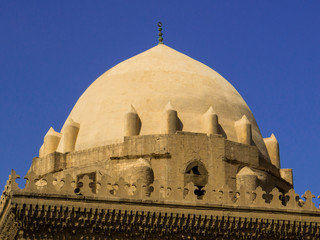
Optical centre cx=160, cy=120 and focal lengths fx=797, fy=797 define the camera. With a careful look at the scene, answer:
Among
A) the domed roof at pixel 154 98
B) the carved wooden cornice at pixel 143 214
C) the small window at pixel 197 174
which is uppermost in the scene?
the domed roof at pixel 154 98

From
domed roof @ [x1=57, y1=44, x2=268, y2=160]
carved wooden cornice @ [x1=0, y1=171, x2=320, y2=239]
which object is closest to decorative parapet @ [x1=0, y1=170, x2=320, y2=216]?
carved wooden cornice @ [x1=0, y1=171, x2=320, y2=239]

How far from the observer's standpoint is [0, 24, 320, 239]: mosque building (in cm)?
1847

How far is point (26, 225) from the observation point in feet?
59.5

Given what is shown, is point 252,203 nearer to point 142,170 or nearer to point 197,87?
point 142,170

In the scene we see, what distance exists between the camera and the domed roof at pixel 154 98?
74.3ft

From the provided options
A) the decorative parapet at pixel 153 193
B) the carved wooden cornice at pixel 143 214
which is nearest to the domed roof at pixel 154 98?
the decorative parapet at pixel 153 193

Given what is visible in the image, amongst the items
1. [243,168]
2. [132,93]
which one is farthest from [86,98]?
[243,168]

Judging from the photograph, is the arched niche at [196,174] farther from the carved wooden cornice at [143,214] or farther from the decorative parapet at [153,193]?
the carved wooden cornice at [143,214]

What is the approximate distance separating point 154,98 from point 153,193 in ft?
15.5

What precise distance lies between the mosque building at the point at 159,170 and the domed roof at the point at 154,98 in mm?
34

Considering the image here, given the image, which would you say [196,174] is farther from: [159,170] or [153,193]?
[153,193]

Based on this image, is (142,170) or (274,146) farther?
(274,146)

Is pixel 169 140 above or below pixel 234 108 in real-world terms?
below

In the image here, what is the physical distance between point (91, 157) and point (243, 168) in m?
4.19
